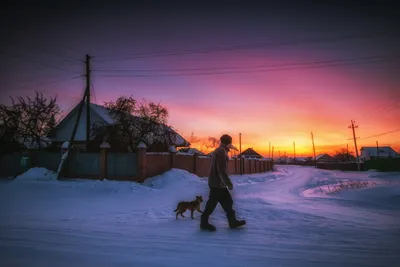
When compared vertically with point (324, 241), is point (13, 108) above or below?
above

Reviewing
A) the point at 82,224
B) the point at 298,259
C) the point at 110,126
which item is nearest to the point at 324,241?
the point at 298,259

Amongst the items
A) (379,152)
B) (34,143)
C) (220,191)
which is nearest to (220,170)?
(220,191)

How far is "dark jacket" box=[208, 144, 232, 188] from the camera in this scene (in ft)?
17.9

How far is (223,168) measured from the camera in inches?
217

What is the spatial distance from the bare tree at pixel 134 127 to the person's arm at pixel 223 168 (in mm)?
15091

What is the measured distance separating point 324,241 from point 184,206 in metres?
3.21

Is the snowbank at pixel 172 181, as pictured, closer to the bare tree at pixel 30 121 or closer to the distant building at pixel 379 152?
the bare tree at pixel 30 121

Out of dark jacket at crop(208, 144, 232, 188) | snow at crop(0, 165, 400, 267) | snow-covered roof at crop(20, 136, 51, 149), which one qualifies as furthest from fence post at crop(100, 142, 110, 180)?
snow-covered roof at crop(20, 136, 51, 149)

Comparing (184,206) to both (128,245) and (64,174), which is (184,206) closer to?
(128,245)

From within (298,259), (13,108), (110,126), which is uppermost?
(13,108)

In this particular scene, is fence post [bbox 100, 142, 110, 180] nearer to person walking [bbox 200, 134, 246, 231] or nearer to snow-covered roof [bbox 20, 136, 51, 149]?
person walking [bbox 200, 134, 246, 231]

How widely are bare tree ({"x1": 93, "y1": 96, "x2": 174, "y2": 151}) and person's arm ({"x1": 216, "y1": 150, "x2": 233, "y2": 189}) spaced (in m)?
15.1

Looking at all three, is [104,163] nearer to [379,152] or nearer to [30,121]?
[30,121]

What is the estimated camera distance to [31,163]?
18.3 m
